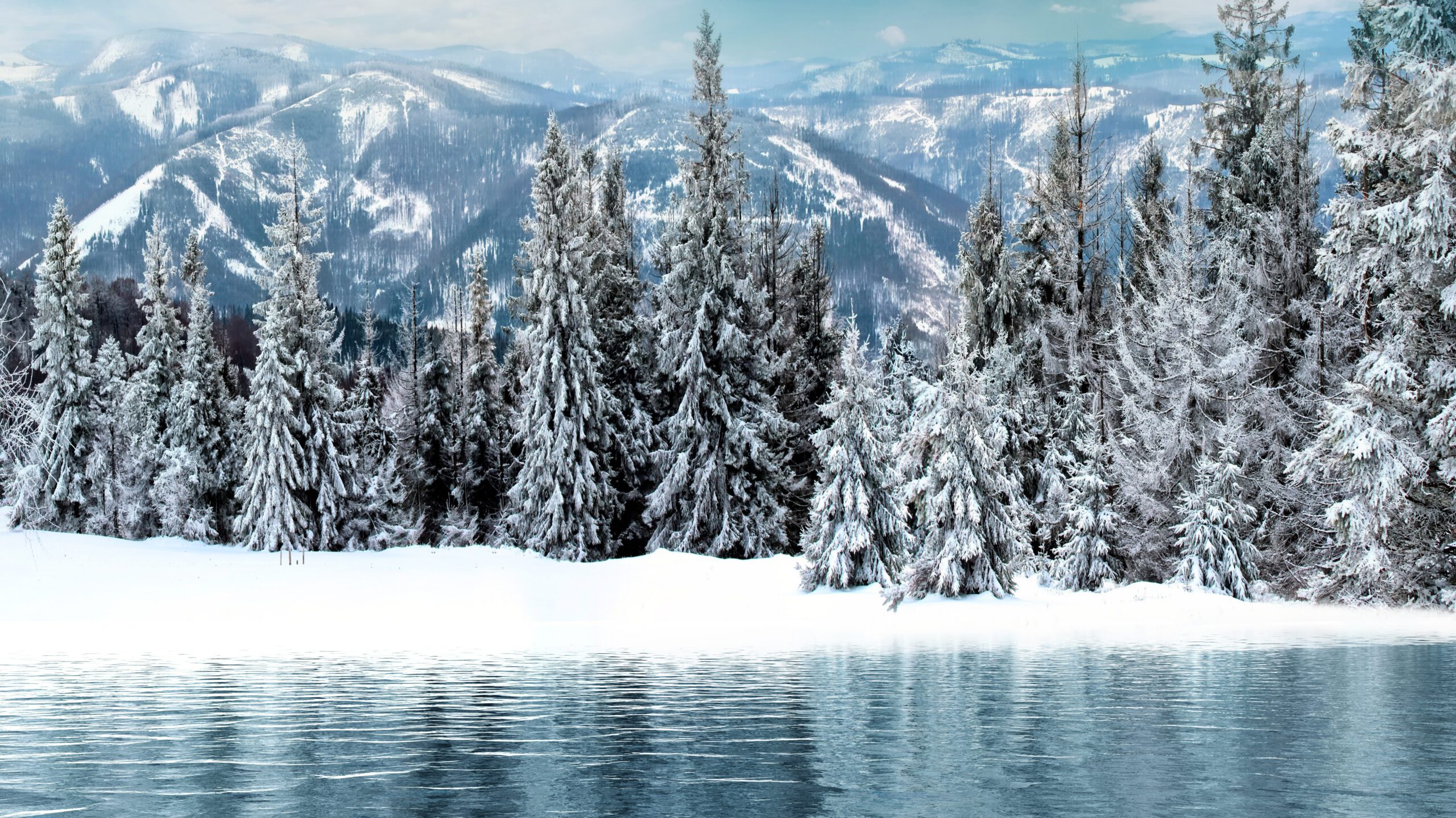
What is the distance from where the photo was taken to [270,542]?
39500 mm

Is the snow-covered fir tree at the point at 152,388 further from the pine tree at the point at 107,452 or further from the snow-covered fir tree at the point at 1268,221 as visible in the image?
the snow-covered fir tree at the point at 1268,221

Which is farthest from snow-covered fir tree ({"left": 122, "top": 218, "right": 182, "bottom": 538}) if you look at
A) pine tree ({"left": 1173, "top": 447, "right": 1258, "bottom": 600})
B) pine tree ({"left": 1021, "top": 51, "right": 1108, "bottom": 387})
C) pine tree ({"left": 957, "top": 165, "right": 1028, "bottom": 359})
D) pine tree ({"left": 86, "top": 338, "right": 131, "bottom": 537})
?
pine tree ({"left": 1173, "top": 447, "right": 1258, "bottom": 600})

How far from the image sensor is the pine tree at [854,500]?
2630 centimetres

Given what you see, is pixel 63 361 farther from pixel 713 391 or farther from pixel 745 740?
pixel 745 740

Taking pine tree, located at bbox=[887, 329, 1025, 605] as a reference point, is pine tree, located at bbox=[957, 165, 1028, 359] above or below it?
above

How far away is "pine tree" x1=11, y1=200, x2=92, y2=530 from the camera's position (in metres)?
42.8

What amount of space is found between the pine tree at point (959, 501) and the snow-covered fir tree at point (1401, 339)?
6.68m

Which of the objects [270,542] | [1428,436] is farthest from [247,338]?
[1428,436]

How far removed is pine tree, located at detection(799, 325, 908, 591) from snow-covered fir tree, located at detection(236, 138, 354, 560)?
21425mm

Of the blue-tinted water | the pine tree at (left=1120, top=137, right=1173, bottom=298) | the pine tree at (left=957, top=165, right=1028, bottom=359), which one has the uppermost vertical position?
the pine tree at (left=1120, top=137, right=1173, bottom=298)

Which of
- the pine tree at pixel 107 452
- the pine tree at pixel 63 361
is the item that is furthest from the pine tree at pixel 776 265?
the pine tree at pixel 107 452

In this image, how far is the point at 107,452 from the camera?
4753 centimetres

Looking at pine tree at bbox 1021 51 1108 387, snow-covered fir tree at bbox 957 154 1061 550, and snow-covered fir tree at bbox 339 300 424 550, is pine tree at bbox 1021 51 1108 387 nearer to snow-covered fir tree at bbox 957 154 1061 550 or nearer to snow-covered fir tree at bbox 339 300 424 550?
snow-covered fir tree at bbox 957 154 1061 550

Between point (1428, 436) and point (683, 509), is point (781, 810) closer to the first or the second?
point (1428, 436)
